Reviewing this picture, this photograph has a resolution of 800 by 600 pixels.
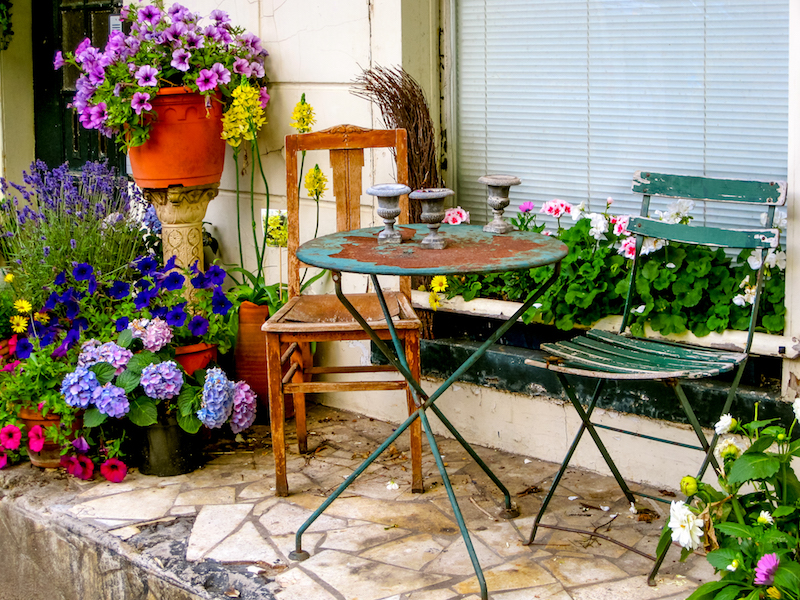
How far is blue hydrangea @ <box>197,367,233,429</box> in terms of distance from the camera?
11.9ft

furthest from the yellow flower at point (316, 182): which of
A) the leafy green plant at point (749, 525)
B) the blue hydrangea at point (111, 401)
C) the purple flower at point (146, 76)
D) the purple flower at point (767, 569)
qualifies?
the purple flower at point (767, 569)

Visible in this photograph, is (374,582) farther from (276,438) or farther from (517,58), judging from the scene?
(517,58)

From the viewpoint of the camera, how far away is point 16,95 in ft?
19.9

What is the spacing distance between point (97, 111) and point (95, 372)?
49.5 inches

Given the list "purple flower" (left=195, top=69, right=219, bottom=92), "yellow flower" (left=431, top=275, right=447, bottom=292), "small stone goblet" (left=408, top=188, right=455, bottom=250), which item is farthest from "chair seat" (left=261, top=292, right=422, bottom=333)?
"purple flower" (left=195, top=69, right=219, bottom=92)

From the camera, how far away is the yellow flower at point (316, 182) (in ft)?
13.9

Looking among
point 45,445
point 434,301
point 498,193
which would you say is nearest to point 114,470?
point 45,445

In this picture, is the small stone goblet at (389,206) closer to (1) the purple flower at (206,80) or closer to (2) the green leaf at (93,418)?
(2) the green leaf at (93,418)

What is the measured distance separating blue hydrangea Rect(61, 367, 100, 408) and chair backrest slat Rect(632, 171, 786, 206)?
2132 millimetres

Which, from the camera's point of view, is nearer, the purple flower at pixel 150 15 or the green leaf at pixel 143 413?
the green leaf at pixel 143 413

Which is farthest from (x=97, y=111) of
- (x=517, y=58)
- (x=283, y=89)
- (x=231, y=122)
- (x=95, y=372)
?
(x=517, y=58)

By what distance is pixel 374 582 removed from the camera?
2855 millimetres

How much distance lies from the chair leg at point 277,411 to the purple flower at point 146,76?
147 cm

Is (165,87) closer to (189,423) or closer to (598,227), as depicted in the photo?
(189,423)
